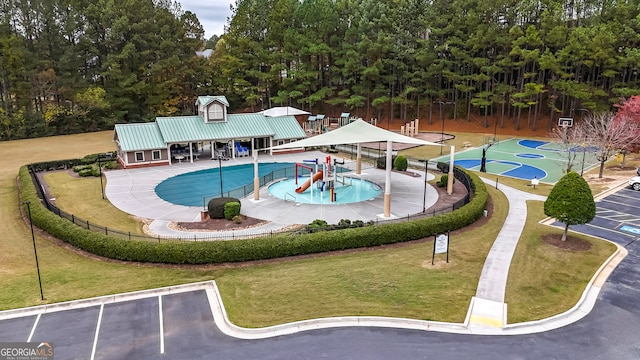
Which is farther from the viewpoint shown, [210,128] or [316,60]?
[316,60]

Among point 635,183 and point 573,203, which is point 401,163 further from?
point 573,203

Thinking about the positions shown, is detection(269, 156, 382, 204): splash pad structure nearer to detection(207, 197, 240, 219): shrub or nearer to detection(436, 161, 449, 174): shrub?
detection(207, 197, 240, 219): shrub

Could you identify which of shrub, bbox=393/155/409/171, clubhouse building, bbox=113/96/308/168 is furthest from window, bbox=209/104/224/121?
shrub, bbox=393/155/409/171

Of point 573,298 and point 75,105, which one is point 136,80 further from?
point 573,298

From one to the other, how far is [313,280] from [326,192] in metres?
13.9

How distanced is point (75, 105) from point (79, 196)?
123 ft

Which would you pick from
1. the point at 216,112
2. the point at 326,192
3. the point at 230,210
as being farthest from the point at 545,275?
the point at 216,112

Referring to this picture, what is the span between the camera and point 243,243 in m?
19.5

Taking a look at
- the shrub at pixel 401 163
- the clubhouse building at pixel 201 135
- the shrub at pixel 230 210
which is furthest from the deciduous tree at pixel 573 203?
the clubhouse building at pixel 201 135

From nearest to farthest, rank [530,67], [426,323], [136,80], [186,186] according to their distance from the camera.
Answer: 1. [426,323]
2. [186,186]
3. [530,67]
4. [136,80]

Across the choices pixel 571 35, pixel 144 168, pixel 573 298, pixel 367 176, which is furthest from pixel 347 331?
pixel 571 35

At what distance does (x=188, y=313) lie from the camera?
15297 mm

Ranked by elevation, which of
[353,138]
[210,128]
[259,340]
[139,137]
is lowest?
[259,340]

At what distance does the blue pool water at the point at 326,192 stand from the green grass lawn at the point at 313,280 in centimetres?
856
